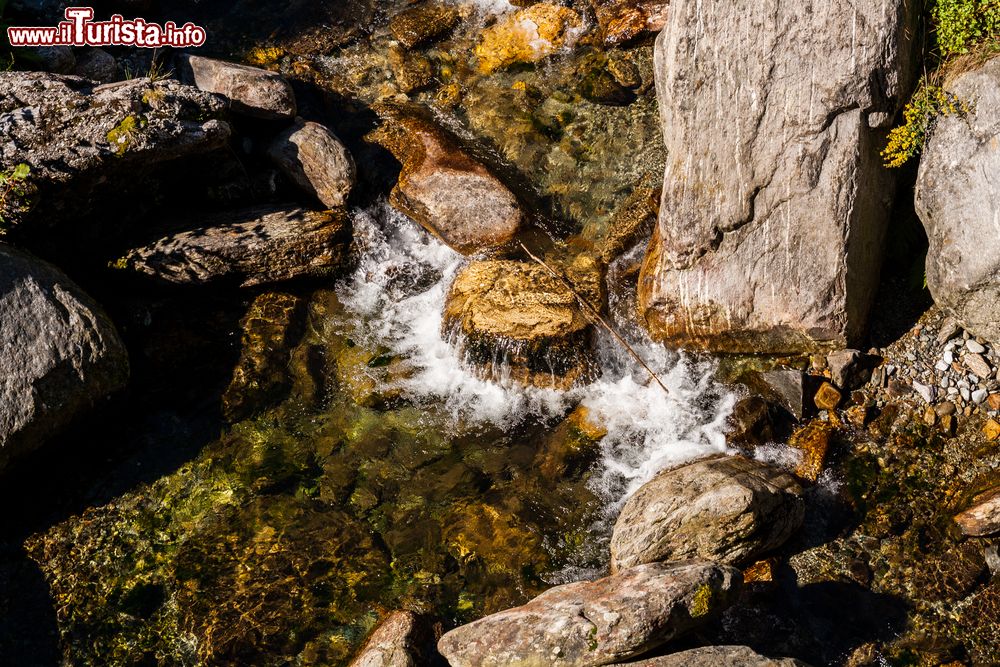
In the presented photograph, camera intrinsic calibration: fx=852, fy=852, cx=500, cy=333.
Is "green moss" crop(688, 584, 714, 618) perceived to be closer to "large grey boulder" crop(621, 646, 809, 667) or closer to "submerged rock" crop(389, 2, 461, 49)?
"large grey boulder" crop(621, 646, 809, 667)

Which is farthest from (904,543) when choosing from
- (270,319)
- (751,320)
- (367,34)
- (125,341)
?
(367,34)

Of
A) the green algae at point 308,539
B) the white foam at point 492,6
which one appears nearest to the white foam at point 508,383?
the green algae at point 308,539

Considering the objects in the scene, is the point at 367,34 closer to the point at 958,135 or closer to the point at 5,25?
the point at 5,25

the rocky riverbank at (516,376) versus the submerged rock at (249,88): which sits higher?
the submerged rock at (249,88)

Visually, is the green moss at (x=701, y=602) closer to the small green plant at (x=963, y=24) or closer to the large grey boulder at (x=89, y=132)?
the small green plant at (x=963, y=24)

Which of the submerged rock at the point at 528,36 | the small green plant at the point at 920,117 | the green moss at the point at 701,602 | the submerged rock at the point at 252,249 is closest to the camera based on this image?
the green moss at the point at 701,602

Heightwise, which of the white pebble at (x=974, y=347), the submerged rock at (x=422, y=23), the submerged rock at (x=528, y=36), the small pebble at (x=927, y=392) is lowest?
the small pebble at (x=927, y=392)

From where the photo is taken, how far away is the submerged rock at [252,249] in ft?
31.2

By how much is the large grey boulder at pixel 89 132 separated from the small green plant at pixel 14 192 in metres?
0.07

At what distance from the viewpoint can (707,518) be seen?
7051 mm

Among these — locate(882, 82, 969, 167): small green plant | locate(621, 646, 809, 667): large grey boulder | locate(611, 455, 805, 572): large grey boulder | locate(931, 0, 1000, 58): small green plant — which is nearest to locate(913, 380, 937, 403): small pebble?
locate(611, 455, 805, 572): large grey boulder

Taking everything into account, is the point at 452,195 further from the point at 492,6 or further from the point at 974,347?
the point at 974,347

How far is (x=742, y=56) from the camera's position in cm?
805

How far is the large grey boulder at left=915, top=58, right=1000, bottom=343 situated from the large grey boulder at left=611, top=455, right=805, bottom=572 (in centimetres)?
244
